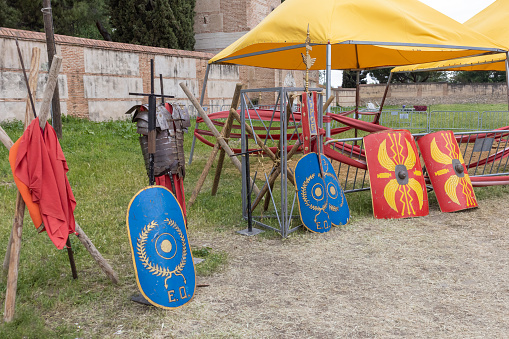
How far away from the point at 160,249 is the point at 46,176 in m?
1.02

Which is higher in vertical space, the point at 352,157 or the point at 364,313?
the point at 352,157

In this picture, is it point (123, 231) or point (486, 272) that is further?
point (123, 231)

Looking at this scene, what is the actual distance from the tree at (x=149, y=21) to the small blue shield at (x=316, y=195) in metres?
18.1

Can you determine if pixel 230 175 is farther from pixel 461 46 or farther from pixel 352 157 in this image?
pixel 461 46

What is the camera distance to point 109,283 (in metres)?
4.06

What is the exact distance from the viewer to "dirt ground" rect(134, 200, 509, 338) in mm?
3238

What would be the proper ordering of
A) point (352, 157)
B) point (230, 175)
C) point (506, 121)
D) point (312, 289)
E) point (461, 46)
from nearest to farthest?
point (312, 289) → point (352, 157) → point (461, 46) → point (230, 175) → point (506, 121)

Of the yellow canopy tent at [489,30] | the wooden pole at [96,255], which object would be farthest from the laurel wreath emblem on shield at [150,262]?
the yellow canopy tent at [489,30]

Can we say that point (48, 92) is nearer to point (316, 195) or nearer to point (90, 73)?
point (316, 195)

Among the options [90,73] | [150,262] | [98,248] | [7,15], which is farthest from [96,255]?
[7,15]

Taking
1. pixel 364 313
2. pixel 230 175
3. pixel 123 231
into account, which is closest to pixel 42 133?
pixel 123 231

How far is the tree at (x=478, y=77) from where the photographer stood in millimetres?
44938

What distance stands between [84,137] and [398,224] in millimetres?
9189

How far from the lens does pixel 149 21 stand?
2152 centimetres
